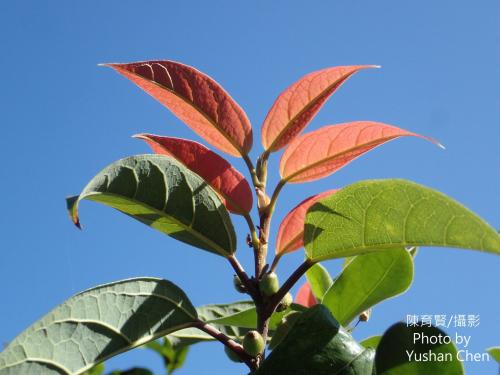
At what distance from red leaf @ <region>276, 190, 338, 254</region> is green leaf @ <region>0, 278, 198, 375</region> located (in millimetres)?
279

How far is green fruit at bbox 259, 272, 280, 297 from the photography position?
1.17m

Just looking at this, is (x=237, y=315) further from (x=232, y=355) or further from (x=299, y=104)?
(x=299, y=104)

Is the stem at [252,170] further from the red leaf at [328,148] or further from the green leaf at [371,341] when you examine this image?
the green leaf at [371,341]

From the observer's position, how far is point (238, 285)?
1.27 metres

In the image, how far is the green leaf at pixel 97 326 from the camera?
37.4 inches

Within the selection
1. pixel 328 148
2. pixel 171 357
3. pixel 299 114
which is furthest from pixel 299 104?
pixel 171 357

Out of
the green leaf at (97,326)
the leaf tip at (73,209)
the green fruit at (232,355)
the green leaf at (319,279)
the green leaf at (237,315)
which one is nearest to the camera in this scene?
the green leaf at (97,326)

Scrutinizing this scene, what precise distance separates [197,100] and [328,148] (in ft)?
1.11

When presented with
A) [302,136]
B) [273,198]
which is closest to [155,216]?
[273,198]

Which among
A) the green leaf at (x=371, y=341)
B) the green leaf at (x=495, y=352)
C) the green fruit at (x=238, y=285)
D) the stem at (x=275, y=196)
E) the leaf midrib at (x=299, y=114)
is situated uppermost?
the leaf midrib at (x=299, y=114)

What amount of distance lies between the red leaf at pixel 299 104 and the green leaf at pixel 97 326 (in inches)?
18.5

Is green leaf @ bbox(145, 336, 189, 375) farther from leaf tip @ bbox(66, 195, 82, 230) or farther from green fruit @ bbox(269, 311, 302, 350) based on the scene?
leaf tip @ bbox(66, 195, 82, 230)

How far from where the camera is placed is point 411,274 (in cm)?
136

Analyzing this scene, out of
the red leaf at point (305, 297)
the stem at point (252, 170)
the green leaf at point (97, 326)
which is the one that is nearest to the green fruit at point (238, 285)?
the green leaf at point (97, 326)
